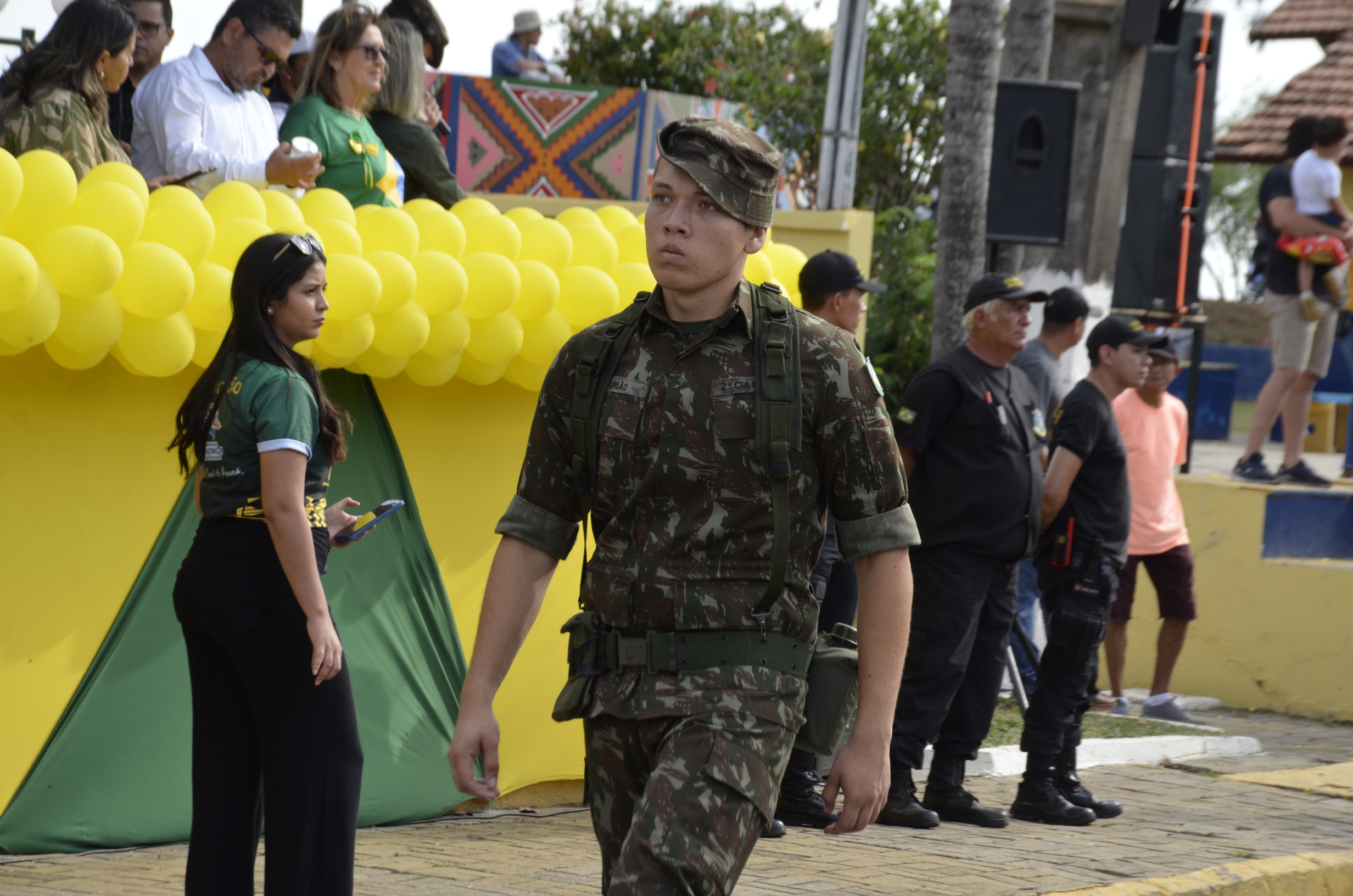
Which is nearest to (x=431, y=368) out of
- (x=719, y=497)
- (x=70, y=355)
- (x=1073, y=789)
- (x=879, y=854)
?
(x=70, y=355)

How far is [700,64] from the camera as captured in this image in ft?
59.1

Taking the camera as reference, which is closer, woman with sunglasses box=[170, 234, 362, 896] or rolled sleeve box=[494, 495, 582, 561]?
rolled sleeve box=[494, 495, 582, 561]

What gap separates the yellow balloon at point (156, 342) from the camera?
4855 mm

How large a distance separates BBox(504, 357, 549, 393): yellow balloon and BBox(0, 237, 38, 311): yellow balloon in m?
1.85

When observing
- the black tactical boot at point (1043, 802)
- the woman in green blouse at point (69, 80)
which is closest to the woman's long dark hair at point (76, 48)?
the woman in green blouse at point (69, 80)

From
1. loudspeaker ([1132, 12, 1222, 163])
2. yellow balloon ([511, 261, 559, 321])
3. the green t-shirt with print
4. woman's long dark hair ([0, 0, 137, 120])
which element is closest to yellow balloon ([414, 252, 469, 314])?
yellow balloon ([511, 261, 559, 321])

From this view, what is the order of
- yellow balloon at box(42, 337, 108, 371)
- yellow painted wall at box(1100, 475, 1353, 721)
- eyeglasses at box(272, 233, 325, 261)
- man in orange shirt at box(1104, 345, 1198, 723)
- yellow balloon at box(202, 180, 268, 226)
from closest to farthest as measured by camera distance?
eyeglasses at box(272, 233, 325, 261) → yellow balloon at box(42, 337, 108, 371) → yellow balloon at box(202, 180, 268, 226) → man in orange shirt at box(1104, 345, 1198, 723) → yellow painted wall at box(1100, 475, 1353, 721)

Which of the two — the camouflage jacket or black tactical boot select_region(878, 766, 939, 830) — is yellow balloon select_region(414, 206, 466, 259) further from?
black tactical boot select_region(878, 766, 939, 830)

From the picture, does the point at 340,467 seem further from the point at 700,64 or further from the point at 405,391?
the point at 700,64

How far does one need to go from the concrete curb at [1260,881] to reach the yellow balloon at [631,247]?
108 inches

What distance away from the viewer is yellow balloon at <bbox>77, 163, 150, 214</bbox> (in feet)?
15.7

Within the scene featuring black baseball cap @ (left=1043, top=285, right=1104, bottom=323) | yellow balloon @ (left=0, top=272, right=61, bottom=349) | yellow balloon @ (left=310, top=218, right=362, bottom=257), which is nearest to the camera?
yellow balloon @ (left=0, top=272, right=61, bottom=349)

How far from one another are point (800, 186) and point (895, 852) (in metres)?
11.8

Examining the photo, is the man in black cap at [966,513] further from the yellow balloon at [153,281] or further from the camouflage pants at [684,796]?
the camouflage pants at [684,796]
